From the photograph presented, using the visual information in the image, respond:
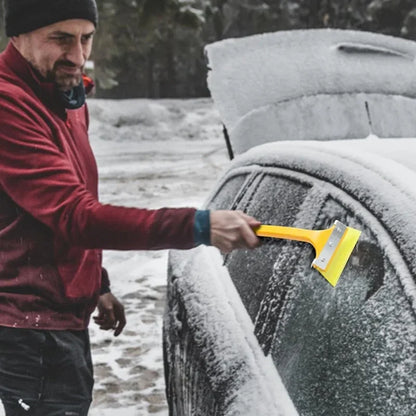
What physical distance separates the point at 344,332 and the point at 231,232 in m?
0.35

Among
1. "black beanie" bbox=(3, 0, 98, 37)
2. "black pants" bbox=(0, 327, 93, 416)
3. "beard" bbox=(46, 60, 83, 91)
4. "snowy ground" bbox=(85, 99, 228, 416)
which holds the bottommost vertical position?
"snowy ground" bbox=(85, 99, 228, 416)

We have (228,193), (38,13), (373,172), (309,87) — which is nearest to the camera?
(373,172)

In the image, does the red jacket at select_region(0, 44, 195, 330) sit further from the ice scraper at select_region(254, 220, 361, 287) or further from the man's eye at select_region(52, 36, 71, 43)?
the ice scraper at select_region(254, 220, 361, 287)

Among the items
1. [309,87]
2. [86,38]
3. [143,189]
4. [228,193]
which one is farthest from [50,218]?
[143,189]

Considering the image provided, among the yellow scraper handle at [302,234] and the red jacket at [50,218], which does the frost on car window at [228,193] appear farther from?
the yellow scraper handle at [302,234]

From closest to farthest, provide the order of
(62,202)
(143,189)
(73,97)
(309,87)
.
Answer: (62,202) < (73,97) < (309,87) < (143,189)

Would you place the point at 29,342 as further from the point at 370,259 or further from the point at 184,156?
the point at 184,156

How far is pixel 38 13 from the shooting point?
1.80m

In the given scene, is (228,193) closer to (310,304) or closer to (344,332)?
(310,304)

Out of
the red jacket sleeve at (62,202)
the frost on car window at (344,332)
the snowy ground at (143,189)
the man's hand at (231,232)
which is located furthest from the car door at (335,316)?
the snowy ground at (143,189)

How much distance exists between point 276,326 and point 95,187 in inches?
32.0

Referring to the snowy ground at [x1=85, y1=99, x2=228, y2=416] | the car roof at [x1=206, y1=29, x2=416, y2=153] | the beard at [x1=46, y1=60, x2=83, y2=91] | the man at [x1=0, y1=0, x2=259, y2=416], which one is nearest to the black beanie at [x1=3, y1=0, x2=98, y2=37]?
the man at [x1=0, y1=0, x2=259, y2=416]

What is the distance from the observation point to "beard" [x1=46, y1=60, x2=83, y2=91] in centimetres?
183

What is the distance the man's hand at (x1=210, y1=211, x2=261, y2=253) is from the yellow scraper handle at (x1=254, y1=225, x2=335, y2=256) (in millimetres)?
30
